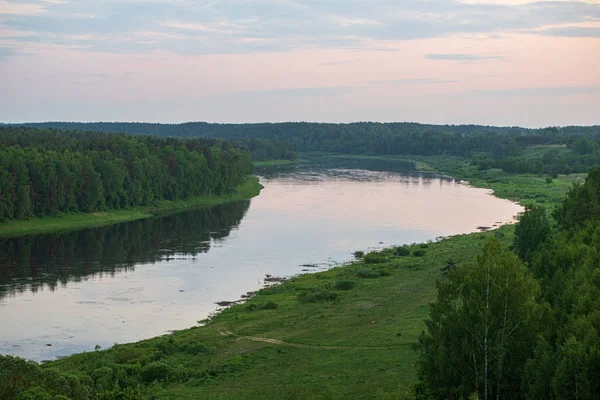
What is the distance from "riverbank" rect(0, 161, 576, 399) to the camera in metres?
35.2

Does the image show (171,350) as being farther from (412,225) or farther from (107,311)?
(412,225)

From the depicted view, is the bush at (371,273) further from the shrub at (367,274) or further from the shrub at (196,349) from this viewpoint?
the shrub at (196,349)

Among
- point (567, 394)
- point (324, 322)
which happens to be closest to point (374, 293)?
point (324, 322)

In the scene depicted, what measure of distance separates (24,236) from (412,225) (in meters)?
46.7

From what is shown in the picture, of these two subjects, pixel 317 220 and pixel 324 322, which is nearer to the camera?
pixel 324 322

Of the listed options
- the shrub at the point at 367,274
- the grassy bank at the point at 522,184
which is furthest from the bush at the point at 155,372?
the grassy bank at the point at 522,184

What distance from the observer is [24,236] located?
86312mm

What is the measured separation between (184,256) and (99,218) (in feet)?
97.2

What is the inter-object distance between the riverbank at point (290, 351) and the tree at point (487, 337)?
2100mm

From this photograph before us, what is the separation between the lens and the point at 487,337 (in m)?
29.7

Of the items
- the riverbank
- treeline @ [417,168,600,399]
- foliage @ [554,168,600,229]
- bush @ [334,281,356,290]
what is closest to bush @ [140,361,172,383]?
the riverbank

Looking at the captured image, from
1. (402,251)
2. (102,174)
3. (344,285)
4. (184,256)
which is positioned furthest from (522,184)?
(344,285)

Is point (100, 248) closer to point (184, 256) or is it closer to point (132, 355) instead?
point (184, 256)

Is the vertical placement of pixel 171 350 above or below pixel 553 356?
below
